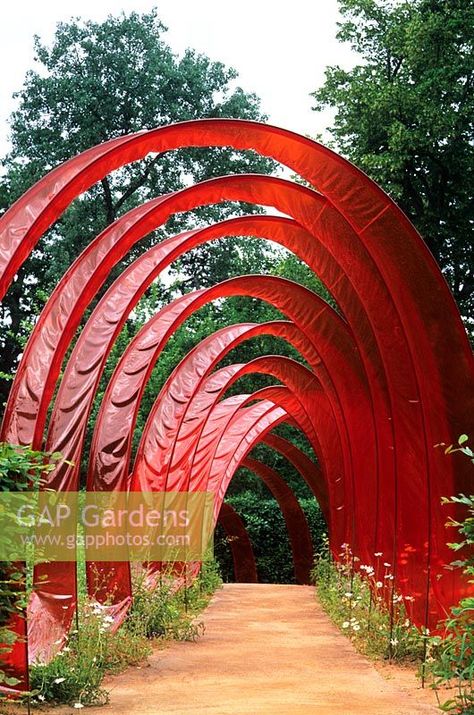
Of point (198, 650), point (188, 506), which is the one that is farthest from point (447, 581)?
point (188, 506)

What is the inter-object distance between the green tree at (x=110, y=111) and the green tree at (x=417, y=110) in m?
6.66

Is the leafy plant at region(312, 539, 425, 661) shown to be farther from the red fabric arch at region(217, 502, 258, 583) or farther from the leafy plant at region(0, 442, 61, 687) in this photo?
the red fabric arch at region(217, 502, 258, 583)

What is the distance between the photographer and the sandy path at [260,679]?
657cm

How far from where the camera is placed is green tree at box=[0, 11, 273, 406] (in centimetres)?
2497

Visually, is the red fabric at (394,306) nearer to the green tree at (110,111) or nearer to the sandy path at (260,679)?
the sandy path at (260,679)

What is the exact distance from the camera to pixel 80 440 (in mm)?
8297

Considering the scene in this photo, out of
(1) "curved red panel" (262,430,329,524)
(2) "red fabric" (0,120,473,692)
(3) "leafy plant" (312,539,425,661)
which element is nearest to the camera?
(2) "red fabric" (0,120,473,692)

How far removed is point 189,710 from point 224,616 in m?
6.56

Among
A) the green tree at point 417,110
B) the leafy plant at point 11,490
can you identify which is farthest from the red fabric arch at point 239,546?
the leafy plant at point 11,490

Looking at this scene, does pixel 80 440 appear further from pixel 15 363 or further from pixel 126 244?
pixel 15 363

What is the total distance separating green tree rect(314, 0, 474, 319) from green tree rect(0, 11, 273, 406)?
6662 mm

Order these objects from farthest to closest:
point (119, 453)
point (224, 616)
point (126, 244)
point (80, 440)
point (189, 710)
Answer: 1. point (224, 616)
2. point (119, 453)
3. point (126, 244)
4. point (80, 440)
5. point (189, 710)

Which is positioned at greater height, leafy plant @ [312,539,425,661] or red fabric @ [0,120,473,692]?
red fabric @ [0,120,473,692]

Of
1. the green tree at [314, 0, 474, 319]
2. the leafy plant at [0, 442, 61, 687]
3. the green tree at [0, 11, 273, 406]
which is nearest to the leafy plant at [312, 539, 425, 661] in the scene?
the leafy plant at [0, 442, 61, 687]
